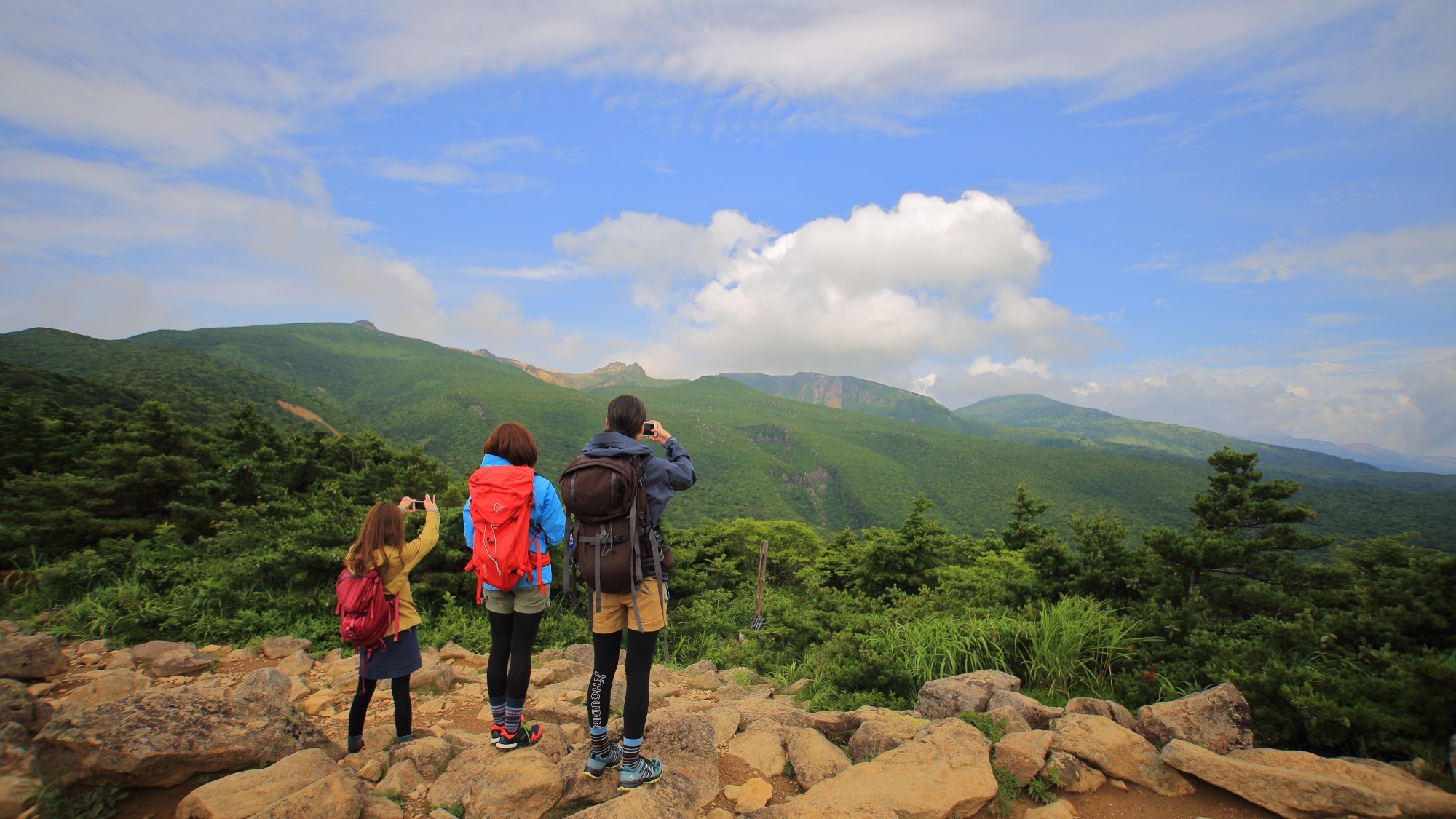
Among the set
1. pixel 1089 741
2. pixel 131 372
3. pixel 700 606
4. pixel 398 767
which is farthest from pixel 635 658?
pixel 131 372

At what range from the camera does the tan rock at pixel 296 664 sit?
6.15 metres

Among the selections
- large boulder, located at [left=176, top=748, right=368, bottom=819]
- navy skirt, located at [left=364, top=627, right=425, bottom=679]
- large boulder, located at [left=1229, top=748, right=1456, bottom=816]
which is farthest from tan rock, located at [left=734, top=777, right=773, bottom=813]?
large boulder, located at [left=1229, top=748, right=1456, bottom=816]

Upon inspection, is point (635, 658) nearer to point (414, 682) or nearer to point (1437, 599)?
point (414, 682)

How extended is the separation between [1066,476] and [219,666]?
10351 cm

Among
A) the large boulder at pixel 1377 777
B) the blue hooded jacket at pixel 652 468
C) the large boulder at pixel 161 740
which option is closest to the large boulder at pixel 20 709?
the large boulder at pixel 161 740

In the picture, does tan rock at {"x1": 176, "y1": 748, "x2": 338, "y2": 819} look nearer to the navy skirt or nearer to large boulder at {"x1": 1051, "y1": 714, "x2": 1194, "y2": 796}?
the navy skirt

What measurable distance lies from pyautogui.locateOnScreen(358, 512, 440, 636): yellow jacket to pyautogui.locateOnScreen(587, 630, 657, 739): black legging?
163 centimetres

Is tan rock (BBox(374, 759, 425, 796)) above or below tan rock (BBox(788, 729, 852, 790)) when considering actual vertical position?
below

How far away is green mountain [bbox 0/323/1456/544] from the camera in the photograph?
59.1 meters

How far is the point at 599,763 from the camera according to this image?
3.50 meters


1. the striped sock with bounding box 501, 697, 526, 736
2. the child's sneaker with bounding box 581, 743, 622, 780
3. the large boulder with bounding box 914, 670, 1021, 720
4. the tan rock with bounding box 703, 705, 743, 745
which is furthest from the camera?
the large boulder with bounding box 914, 670, 1021, 720

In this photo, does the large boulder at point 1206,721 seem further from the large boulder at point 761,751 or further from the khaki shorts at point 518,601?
the khaki shorts at point 518,601

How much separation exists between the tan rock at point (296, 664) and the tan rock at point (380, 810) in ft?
12.8

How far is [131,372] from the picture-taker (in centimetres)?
5072
